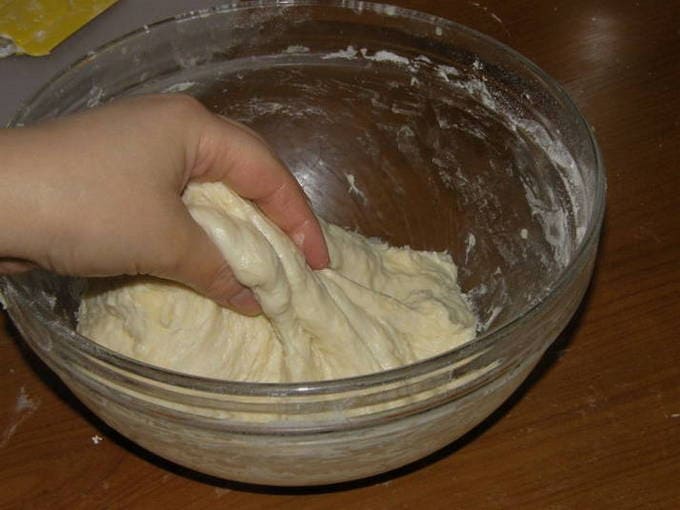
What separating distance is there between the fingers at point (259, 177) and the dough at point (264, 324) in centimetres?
2

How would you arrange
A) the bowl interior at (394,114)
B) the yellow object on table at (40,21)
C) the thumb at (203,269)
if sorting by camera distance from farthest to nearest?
the yellow object on table at (40,21)
the bowl interior at (394,114)
the thumb at (203,269)

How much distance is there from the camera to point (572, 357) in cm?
112

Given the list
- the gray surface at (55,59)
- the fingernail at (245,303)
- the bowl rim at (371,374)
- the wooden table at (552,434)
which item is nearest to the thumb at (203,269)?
the fingernail at (245,303)

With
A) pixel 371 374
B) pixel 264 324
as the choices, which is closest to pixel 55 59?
pixel 264 324

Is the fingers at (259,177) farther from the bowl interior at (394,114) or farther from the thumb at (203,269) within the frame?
the bowl interior at (394,114)

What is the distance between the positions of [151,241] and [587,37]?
1076 millimetres

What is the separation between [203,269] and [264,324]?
0.68 feet

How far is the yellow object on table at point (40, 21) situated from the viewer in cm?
153

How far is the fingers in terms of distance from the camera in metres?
0.86

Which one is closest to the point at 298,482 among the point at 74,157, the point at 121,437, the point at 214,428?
the point at 214,428

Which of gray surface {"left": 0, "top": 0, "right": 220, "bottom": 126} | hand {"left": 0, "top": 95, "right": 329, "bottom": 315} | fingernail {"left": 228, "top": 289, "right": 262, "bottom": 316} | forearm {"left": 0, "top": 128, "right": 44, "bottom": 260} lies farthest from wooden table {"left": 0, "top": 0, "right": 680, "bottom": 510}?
gray surface {"left": 0, "top": 0, "right": 220, "bottom": 126}

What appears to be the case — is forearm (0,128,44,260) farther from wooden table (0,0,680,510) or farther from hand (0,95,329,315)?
wooden table (0,0,680,510)

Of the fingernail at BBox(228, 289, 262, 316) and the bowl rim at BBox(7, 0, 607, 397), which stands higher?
the bowl rim at BBox(7, 0, 607, 397)

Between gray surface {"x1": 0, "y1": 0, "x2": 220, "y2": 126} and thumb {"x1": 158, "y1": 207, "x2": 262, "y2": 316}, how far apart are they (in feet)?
2.53
